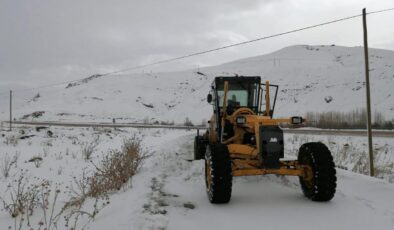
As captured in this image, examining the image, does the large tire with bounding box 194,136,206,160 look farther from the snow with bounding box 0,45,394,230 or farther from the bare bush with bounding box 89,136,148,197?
the bare bush with bounding box 89,136,148,197

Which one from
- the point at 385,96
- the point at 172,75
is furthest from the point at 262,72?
the point at 385,96

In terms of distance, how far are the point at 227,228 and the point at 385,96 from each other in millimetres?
44661

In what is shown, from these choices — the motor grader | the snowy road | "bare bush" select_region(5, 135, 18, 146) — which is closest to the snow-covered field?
the snowy road

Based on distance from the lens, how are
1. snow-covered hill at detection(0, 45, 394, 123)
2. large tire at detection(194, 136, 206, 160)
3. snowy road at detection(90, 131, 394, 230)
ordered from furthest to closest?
snow-covered hill at detection(0, 45, 394, 123) → large tire at detection(194, 136, 206, 160) → snowy road at detection(90, 131, 394, 230)

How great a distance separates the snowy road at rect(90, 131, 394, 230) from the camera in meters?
5.97

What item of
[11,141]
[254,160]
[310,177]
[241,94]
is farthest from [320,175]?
[11,141]

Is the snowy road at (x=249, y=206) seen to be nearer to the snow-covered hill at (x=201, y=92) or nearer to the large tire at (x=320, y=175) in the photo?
the large tire at (x=320, y=175)

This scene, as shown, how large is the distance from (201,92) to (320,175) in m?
59.0

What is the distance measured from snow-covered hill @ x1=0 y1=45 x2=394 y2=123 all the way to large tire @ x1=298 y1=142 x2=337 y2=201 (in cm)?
3505

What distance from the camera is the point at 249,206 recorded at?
7.10 meters

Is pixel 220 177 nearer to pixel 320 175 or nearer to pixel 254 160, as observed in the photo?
pixel 254 160

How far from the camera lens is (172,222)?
19.2 ft

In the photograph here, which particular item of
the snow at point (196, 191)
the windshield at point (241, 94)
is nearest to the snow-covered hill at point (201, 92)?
the snow at point (196, 191)

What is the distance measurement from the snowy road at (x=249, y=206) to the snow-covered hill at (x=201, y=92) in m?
34.1
